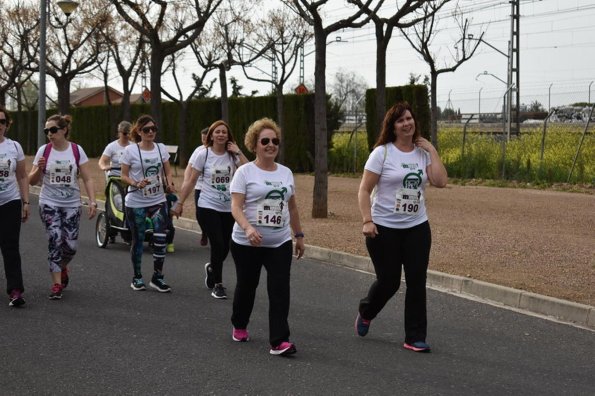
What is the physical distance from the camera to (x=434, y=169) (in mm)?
7031

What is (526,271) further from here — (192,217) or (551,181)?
(551,181)

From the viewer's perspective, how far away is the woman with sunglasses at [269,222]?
22.1 ft

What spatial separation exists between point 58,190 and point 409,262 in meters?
3.70

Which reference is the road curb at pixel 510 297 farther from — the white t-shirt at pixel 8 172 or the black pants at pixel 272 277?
the white t-shirt at pixel 8 172

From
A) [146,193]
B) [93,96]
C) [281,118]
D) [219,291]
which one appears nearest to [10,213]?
[146,193]

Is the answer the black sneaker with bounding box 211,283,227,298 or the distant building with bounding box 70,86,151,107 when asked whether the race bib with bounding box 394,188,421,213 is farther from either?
the distant building with bounding box 70,86,151,107

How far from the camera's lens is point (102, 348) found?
6.96 meters

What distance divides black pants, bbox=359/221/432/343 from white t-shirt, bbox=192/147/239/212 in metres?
2.51

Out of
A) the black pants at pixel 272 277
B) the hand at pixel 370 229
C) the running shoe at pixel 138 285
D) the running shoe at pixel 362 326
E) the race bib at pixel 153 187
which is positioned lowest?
the running shoe at pixel 138 285

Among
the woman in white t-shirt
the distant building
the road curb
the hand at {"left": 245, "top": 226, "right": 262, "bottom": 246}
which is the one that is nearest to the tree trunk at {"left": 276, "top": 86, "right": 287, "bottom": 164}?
the woman in white t-shirt

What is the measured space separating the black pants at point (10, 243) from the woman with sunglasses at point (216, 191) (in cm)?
150

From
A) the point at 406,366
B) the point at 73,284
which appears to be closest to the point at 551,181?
the point at 73,284

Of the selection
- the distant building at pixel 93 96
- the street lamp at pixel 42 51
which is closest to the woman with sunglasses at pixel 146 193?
the street lamp at pixel 42 51

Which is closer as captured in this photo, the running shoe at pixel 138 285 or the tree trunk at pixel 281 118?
the running shoe at pixel 138 285
